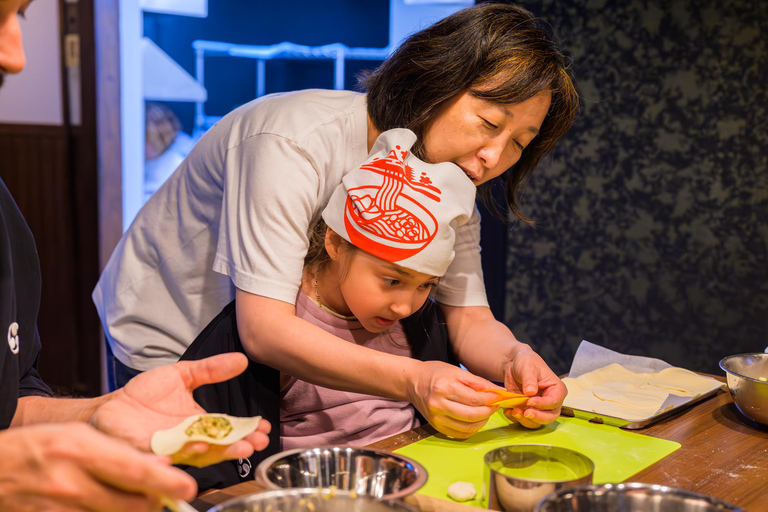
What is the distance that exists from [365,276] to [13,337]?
25.7 inches

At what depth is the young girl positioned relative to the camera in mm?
1414

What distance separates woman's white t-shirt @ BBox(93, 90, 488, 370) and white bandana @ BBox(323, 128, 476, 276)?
9 centimetres

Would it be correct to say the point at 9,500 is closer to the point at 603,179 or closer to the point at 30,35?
the point at 603,179

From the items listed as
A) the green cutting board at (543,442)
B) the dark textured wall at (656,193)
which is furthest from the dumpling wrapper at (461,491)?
the dark textured wall at (656,193)

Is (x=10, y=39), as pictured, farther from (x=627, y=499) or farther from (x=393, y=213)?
(x=627, y=499)

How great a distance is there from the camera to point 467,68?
1525 mm

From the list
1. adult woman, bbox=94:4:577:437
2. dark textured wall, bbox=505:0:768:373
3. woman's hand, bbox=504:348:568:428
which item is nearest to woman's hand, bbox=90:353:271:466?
adult woman, bbox=94:4:577:437

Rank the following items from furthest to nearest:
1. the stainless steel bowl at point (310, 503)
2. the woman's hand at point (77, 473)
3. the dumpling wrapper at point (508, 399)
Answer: the dumpling wrapper at point (508, 399) < the stainless steel bowl at point (310, 503) < the woman's hand at point (77, 473)

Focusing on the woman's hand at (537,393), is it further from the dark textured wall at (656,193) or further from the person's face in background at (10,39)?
the dark textured wall at (656,193)

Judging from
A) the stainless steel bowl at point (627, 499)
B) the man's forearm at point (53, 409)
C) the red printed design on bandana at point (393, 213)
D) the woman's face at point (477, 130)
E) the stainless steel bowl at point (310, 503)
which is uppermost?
the woman's face at point (477, 130)

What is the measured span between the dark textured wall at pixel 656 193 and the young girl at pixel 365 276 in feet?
5.18

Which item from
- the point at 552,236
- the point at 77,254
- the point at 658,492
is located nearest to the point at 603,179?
the point at 552,236

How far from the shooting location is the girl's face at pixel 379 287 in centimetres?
146

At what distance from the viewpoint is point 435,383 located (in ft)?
4.16
